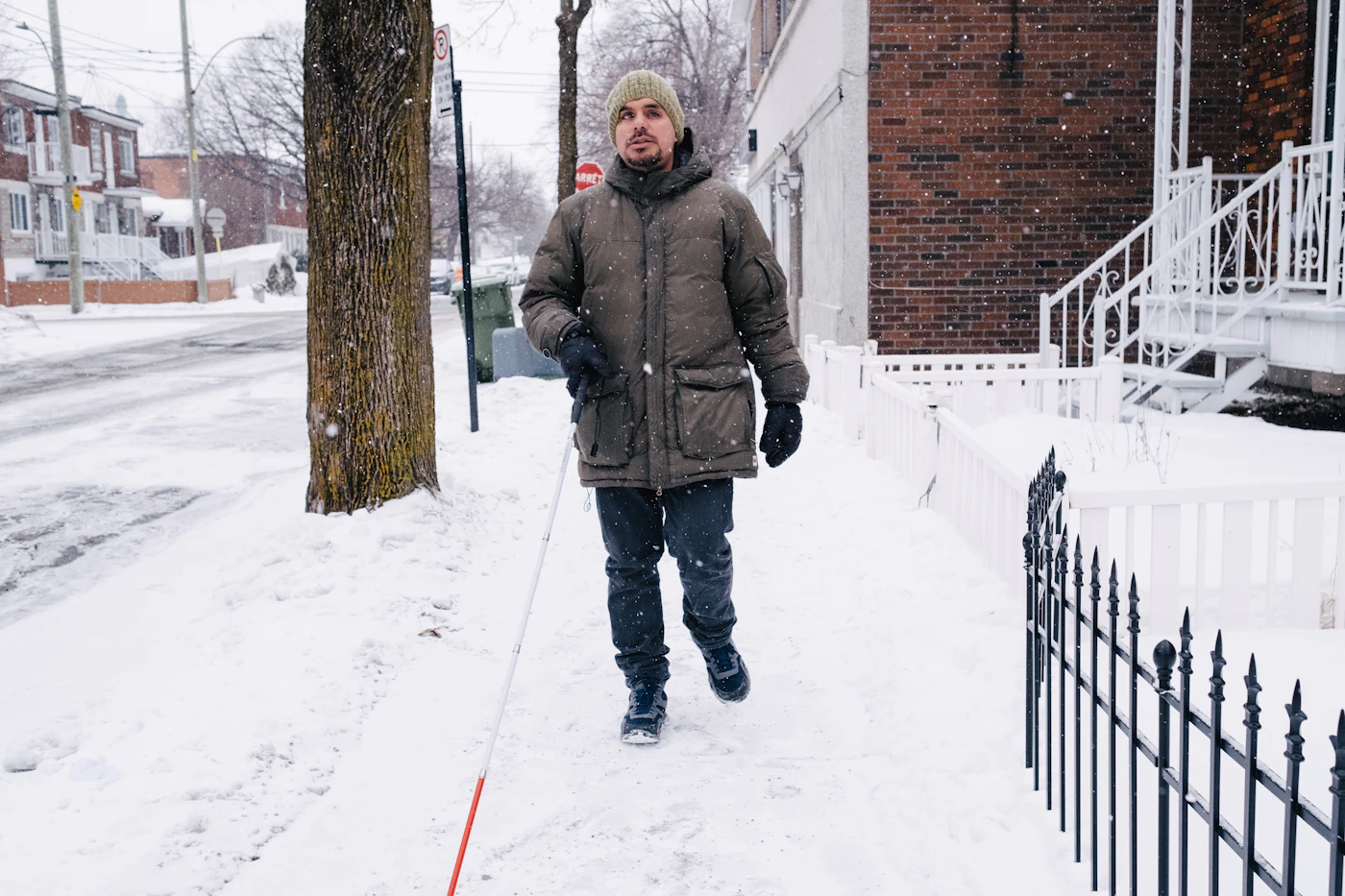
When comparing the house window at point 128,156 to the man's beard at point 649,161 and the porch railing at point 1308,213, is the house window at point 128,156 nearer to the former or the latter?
the porch railing at point 1308,213

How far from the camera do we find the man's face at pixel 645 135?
3.71m

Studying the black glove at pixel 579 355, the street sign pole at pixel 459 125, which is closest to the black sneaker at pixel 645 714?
the black glove at pixel 579 355

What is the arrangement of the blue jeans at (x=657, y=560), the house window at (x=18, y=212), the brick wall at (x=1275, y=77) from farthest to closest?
the house window at (x=18, y=212) < the brick wall at (x=1275, y=77) < the blue jeans at (x=657, y=560)

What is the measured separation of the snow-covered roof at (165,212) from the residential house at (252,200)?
2.16ft

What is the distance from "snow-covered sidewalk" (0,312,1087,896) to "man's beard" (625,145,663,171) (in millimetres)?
1907

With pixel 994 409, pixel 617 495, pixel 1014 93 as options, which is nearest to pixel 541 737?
pixel 617 495

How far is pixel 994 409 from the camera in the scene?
27.7 ft

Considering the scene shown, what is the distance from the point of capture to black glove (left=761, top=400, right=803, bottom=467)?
Result: 3873mm

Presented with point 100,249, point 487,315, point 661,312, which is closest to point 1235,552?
point 661,312

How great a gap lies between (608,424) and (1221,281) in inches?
296

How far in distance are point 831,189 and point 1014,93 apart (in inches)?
85.6

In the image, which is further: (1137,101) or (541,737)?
(1137,101)

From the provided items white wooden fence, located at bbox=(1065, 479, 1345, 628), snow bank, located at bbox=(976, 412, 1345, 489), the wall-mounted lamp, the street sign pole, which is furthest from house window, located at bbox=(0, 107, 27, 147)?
white wooden fence, located at bbox=(1065, 479, 1345, 628)

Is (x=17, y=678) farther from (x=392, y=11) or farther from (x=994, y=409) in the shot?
(x=994, y=409)
